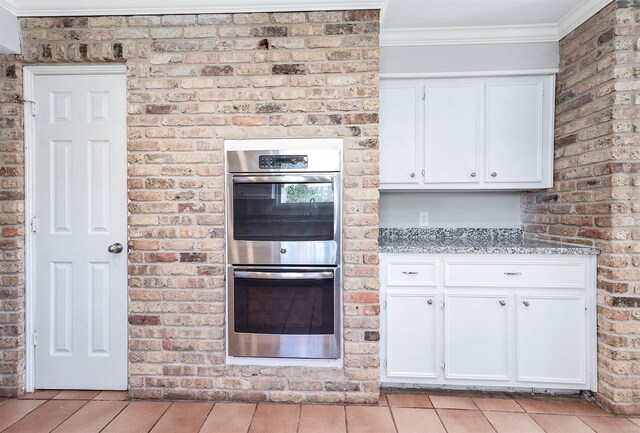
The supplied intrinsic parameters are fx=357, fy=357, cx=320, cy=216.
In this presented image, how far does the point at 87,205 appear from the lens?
7.50 feet

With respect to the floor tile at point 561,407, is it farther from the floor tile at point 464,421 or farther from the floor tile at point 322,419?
the floor tile at point 322,419

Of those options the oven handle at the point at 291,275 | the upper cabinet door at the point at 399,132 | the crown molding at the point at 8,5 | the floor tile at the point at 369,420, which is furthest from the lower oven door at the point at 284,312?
the crown molding at the point at 8,5

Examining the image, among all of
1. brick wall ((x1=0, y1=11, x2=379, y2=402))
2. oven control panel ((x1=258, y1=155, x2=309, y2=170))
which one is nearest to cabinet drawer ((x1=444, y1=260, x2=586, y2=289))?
brick wall ((x1=0, y1=11, x2=379, y2=402))

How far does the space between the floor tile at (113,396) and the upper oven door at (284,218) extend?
1121mm

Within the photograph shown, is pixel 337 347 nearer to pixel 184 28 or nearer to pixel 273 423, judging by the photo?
pixel 273 423

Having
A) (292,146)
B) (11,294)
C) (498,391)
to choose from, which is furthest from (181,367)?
(498,391)

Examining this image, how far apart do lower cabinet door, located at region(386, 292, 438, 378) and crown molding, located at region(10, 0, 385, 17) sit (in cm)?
178

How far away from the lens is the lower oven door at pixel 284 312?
84.9 inches

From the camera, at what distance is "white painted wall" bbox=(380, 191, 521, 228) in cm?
283

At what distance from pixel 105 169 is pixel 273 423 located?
1843 mm

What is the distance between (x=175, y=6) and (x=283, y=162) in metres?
1.12

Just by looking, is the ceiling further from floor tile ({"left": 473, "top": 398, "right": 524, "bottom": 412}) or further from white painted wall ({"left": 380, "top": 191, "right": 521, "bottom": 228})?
floor tile ({"left": 473, "top": 398, "right": 524, "bottom": 412})

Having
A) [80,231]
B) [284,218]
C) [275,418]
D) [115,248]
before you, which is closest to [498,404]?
[275,418]

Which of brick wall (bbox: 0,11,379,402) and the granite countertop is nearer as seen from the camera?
brick wall (bbox: 0,11,379,402)
